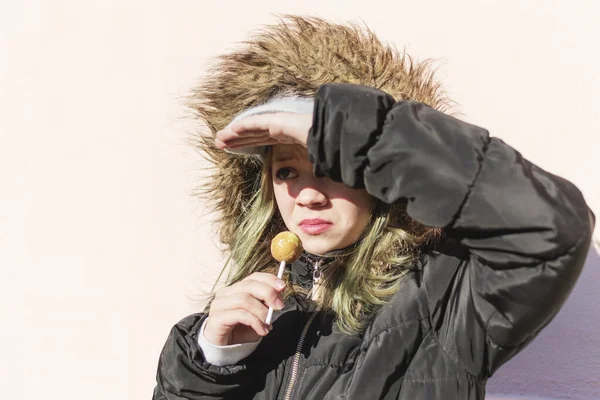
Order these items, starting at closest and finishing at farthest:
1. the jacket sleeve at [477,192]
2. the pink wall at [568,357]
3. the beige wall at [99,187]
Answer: the jacket sleeve at [477,192]
the pink wall at [568,357]
the beige wall at [99,187]

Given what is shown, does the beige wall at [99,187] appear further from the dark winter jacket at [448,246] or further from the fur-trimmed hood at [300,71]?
the dark winter jacket at [448,246]

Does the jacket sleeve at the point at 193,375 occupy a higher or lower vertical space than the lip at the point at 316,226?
lower

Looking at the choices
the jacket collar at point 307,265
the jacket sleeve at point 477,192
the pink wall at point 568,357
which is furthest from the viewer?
the pink wall at point 568,357

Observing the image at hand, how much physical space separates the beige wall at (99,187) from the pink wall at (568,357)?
1046mm

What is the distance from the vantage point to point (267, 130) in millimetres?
1209

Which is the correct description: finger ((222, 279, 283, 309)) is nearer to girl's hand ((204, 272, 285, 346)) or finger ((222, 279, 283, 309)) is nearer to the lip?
girl's hand ((204, 272, 285, 346))

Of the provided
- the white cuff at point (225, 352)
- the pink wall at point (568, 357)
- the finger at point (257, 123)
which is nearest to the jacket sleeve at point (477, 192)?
the finger at point (257, 123)

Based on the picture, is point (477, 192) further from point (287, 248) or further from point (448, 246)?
point (287, 248)

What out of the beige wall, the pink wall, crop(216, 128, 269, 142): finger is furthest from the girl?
the pink wall

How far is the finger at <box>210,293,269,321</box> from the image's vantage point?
128 cm

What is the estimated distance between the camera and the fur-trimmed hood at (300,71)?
1384 millimetres

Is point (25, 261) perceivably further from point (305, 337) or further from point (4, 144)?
point (305, 337)

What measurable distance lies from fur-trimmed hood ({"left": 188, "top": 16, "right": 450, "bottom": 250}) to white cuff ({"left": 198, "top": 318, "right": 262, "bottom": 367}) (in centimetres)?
48

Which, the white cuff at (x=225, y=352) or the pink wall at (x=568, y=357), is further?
the pink wall at (x=568, y=357)
